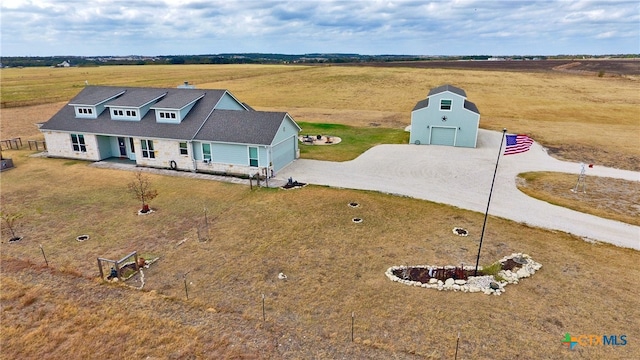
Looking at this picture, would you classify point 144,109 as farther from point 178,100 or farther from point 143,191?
point 143,191

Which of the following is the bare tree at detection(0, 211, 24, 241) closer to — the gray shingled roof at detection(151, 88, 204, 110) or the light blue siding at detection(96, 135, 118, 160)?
the light blue siding at detection(96, 135, 118, 160)

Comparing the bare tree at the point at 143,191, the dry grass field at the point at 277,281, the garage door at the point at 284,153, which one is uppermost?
the garage door at the point at 284,153

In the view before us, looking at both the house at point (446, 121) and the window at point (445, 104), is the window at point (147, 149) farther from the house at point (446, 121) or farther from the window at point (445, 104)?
the window at point (445, 104)

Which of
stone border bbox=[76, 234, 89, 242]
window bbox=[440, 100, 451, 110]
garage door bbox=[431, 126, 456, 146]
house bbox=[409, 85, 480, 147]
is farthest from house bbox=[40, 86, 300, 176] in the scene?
window bbox=[440, 100, 451, 110]

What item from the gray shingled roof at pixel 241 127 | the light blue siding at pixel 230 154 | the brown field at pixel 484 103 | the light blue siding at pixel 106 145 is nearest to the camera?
the gray shingled roof at pixel 241 127

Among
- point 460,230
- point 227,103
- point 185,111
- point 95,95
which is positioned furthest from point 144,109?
point 460,230

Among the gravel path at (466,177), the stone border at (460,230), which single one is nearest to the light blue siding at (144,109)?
the gravel path at (466,177)

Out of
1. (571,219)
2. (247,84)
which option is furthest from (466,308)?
(247,84)

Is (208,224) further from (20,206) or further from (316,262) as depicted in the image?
(20,206)
